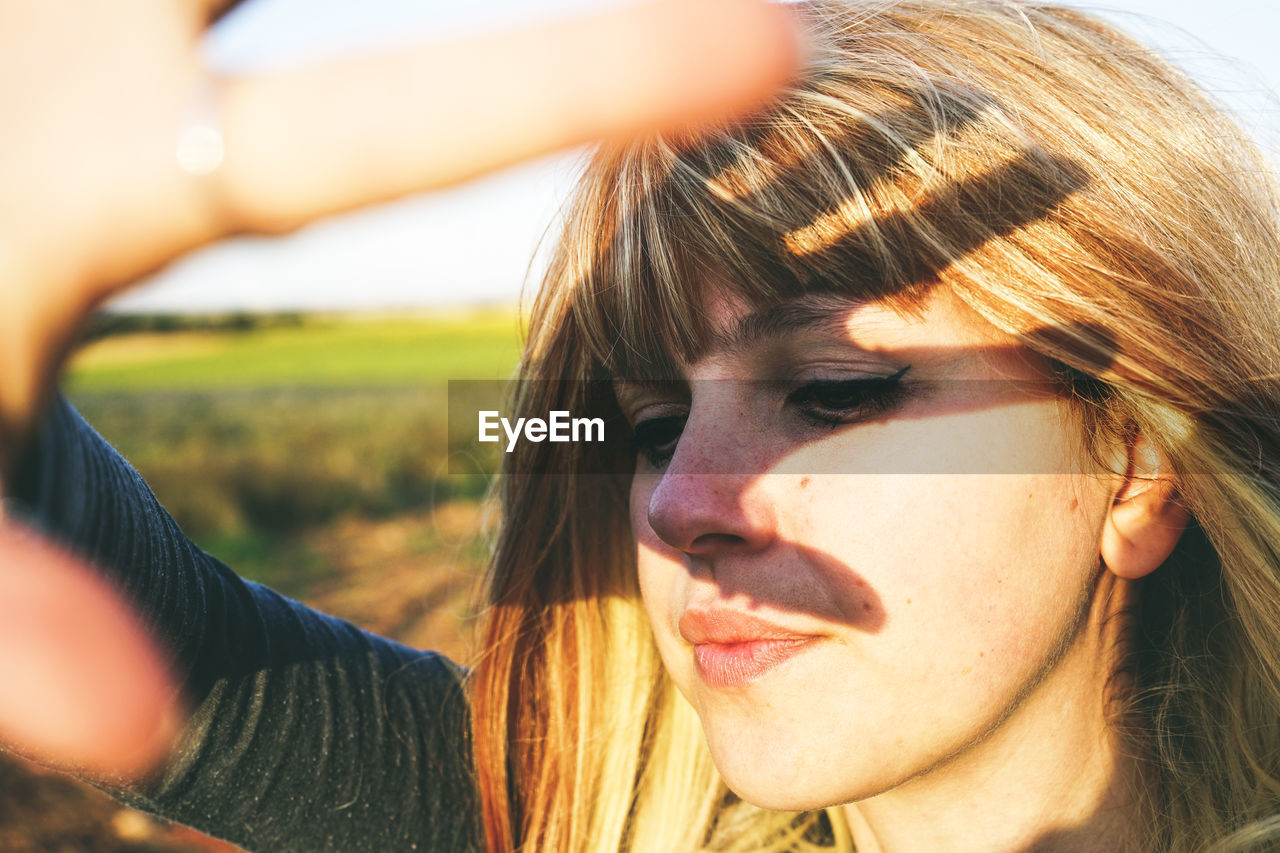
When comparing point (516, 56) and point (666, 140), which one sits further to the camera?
point (666, 140)

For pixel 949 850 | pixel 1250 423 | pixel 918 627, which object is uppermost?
pixel 1250 423

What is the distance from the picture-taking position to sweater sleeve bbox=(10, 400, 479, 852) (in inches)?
57.6

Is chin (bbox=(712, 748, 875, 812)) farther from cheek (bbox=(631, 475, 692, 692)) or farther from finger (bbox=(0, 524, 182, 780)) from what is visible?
finger (bbox=(0, 524, 182, 780))

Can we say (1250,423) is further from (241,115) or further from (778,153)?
(241,115)

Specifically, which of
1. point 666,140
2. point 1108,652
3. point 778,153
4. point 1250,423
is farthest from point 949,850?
point 666,140

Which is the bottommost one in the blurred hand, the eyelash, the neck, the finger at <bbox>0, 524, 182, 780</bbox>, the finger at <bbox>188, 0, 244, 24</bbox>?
the neck

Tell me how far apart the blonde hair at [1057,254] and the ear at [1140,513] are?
34 mm

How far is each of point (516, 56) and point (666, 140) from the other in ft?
3.55

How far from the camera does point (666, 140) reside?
1.73 m

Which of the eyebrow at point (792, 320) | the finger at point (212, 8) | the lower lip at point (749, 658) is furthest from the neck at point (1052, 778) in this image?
the finger at point (212, 8)

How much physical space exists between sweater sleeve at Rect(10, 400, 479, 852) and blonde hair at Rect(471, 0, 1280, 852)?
0.25m

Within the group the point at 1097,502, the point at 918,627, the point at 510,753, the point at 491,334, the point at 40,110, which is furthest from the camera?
the point at 491,334

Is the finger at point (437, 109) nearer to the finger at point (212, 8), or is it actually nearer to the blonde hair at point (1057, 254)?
the finger at point (212, 8)

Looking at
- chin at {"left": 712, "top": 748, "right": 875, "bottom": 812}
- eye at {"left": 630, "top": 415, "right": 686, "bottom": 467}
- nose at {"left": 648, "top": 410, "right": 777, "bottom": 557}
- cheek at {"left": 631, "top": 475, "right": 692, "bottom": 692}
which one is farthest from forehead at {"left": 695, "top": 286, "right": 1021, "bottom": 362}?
chin at {"left": 712, "top": 748, "right": 875, "bottom": 812}
